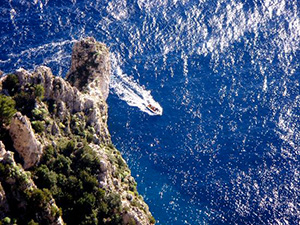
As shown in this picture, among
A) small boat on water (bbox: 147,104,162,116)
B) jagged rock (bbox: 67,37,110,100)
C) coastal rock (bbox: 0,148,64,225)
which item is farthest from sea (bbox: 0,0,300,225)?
coastal rock (bbox: 0,148,64,225)

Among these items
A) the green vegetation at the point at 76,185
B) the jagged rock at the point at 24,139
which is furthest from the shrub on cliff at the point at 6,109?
the green vegetation at the point at 76,185

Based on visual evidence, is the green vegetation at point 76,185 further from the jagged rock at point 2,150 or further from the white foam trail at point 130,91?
the white foam trail at point 130,91

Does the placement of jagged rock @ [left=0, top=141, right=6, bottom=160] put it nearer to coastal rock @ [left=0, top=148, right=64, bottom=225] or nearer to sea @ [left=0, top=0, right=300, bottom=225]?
coastal rock @ [left=0, top=148, right=64, bottom=225]

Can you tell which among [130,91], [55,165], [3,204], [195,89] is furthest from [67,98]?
[195,89]

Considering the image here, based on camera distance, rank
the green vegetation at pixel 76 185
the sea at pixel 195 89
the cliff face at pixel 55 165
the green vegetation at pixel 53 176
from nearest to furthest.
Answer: the green vegetation at pixel 53 176 → the cliff face at pixel 55 165 → the green vegetation at pixel 76 185 → the sea at pixel 195 89

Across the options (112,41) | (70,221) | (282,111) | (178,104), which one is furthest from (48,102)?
(282,111)

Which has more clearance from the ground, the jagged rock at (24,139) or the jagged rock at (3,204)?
the jagged rock at (24,139)

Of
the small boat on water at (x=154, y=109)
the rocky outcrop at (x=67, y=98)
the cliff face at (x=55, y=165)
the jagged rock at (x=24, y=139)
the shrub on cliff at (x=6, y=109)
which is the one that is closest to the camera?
the cliff face at (x=55, y=165)
